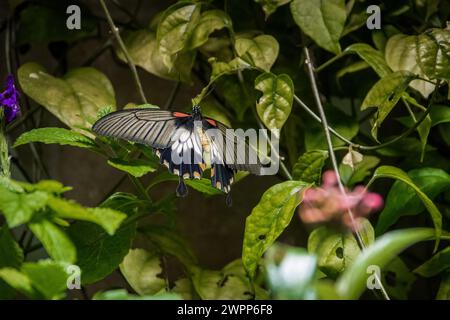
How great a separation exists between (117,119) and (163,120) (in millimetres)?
63

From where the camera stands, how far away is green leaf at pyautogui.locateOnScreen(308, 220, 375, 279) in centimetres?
93

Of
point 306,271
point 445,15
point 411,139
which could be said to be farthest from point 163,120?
point 445,15

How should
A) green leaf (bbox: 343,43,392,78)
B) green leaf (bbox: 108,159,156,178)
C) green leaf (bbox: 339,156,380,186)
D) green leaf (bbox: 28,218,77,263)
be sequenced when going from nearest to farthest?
1. green leaf (bbox: 28,218,77,263)
2. green leaf (bbox: 108,159,156,178)
3. green leaf (bbox: 343,43,392,78)
4. green leaf (bbox: 339,156,380,186)

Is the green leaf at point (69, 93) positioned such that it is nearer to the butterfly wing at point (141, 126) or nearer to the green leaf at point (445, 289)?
the butterfly wing at point (141, 126)

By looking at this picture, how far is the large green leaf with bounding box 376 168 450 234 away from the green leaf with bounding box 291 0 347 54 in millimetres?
253

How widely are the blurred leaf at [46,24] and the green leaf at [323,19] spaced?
1.63 ft

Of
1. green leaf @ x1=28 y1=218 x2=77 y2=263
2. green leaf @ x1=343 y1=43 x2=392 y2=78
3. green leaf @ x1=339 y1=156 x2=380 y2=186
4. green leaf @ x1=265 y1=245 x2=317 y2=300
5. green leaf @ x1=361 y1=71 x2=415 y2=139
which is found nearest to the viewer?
green leaf @ x1=265 y1=245 x2=317 y2=300

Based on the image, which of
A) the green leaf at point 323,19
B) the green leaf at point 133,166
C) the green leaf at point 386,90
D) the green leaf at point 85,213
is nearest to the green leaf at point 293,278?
the green leaf at point 85,213

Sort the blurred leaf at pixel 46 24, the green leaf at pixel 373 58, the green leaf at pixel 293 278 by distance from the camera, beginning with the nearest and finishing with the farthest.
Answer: the green leaf at pixel 293 278
the green leaf at pixel 373 58
the blurred leaf at pixel 46 24

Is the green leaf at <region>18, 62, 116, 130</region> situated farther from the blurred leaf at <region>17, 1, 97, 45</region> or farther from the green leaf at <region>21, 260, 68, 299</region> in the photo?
the green leaf at <region>21, 260, 68, 299</region>

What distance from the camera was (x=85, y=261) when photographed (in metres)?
0.92

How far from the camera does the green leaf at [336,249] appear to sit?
93 centimetres

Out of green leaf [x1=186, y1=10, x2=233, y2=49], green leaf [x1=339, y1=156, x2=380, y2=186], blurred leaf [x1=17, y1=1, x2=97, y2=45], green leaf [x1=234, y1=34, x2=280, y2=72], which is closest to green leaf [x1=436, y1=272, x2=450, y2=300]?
green leaf [x1=339, y1=156, x2=380, y2=186]
